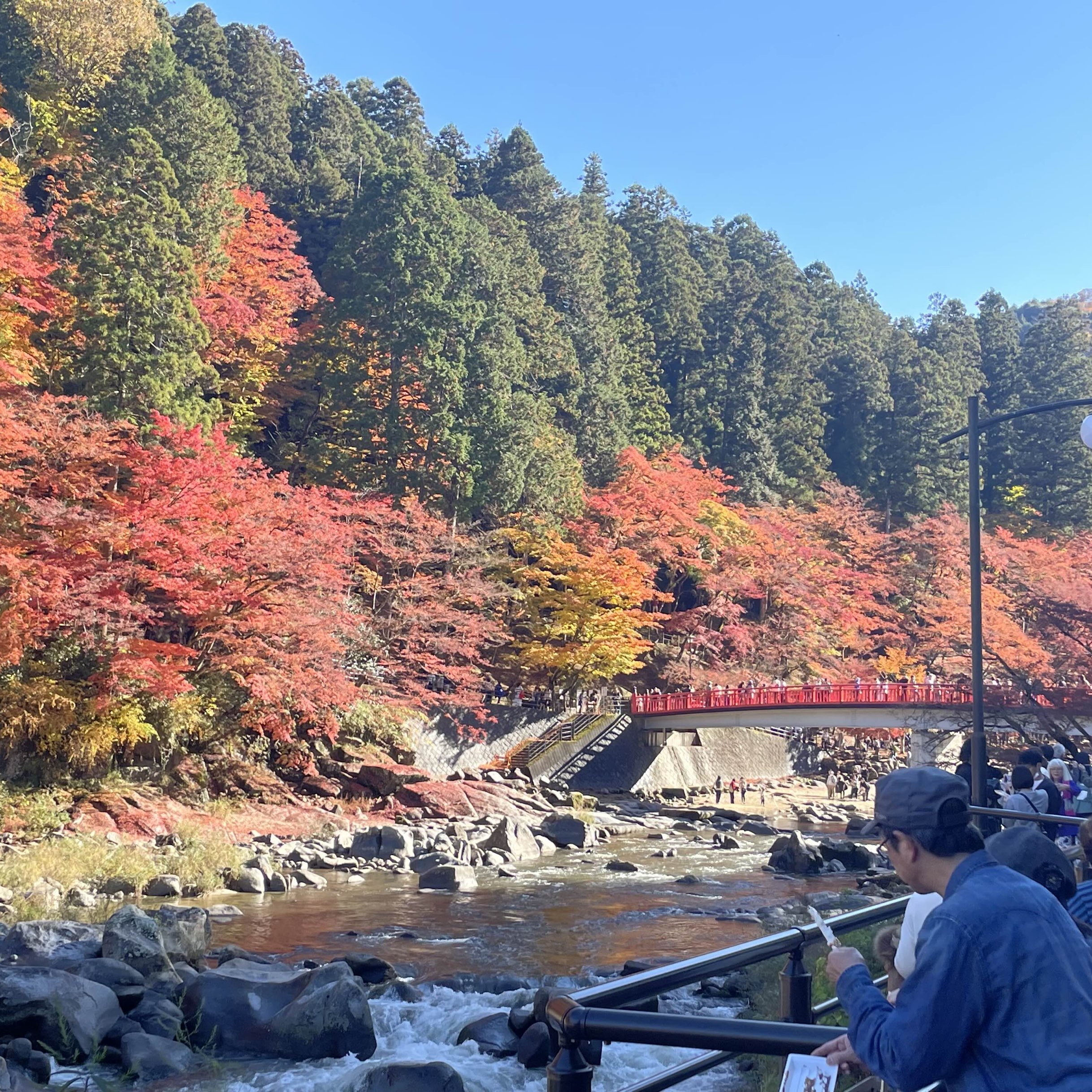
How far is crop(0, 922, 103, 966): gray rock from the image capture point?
1043cm

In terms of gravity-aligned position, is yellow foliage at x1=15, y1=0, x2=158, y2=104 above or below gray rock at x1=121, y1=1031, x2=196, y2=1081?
above

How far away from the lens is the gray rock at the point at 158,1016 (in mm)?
8641

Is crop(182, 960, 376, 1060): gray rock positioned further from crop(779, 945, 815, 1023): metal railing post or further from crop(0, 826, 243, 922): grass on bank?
crop(779, 945, 815, 1023): metal railing post

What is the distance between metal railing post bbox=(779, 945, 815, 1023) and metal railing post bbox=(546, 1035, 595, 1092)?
1075 millimetres

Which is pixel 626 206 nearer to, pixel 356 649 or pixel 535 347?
pixel 535 347

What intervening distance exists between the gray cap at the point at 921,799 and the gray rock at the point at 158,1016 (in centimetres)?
806

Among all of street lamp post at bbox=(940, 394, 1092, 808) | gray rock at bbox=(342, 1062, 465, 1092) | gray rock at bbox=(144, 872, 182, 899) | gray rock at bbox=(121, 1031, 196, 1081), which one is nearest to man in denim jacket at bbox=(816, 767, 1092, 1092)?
gray rock at bbox=(342, 1062, 465, 1092)

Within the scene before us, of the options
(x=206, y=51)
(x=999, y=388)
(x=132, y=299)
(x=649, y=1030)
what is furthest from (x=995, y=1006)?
(x=999, y=388)

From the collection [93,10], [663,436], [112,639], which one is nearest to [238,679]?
[112,639]

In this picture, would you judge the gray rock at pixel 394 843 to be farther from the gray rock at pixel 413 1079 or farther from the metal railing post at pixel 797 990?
the metal railing post at pixel 797 990

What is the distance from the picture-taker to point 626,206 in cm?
6094

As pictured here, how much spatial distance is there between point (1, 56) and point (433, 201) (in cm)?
1905

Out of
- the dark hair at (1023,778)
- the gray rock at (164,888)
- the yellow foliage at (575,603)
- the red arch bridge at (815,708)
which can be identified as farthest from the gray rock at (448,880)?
the red arch bridge at (815,708)

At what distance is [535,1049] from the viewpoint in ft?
27.1
